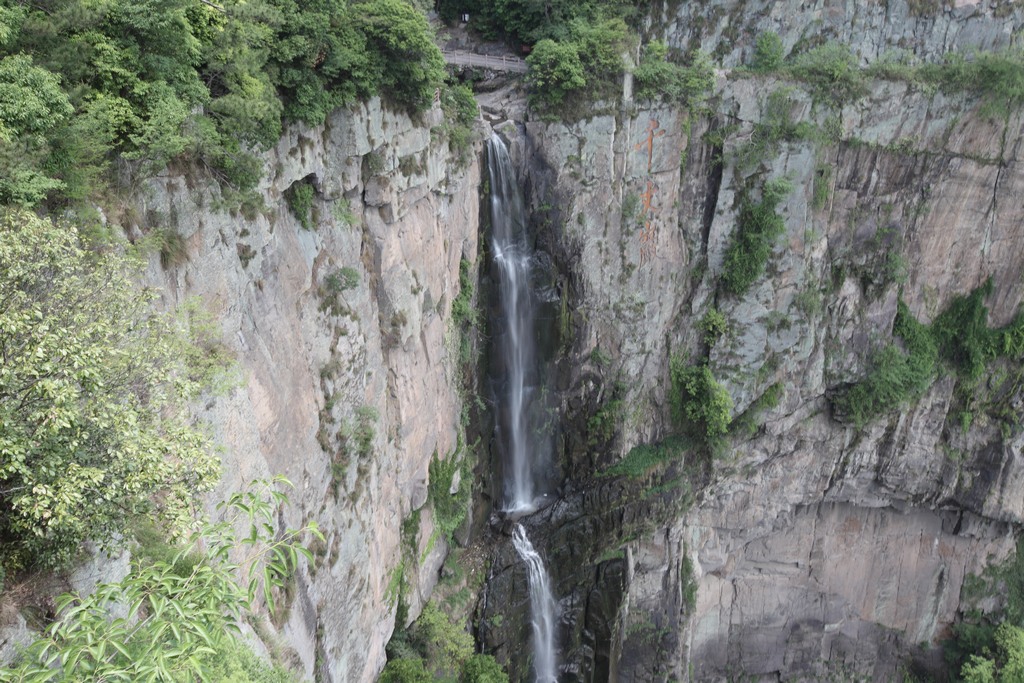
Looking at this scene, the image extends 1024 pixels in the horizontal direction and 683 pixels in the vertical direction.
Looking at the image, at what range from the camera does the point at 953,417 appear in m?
20.0

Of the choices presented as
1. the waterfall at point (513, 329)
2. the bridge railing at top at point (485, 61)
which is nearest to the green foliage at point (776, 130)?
the waterfall at point (513, 329)

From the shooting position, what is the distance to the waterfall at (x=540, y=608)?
17.8m

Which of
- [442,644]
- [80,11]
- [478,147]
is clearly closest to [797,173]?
[478,147]

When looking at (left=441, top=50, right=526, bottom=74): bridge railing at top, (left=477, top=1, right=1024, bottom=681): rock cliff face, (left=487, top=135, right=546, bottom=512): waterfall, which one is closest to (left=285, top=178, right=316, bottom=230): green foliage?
(left=487, top=135, right=546, bottom=512): waterfall

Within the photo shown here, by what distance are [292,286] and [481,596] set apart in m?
10.6

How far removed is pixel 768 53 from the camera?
17594 millimetres

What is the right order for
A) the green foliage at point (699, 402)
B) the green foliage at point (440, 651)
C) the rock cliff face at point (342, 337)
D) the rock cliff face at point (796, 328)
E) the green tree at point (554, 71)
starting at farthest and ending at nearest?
the green foliage at point (699, 402), the rock cliff face at point (796, 328), the green tree at point (554, 71), the green foliage at point (440, 651), the rock cliff face at point (342, 337)

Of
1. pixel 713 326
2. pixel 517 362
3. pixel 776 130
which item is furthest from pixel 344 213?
pixel 776 130

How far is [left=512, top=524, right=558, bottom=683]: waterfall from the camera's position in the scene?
17844 mm

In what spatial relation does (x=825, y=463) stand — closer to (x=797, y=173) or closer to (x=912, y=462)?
(x=912, y=462)

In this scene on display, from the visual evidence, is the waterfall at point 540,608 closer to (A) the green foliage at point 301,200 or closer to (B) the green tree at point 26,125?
(A) the green foliage at point 301,200

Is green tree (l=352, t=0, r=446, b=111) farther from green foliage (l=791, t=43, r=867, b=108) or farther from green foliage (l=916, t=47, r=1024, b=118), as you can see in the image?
green foliage (l=916, t=47, r=1024, b=118)

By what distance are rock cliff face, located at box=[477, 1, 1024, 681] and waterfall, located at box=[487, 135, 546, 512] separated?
31.6 inches

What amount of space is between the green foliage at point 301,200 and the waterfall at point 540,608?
37.0 feet
